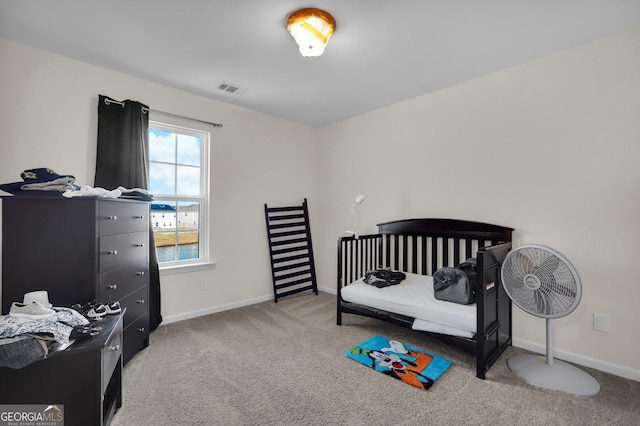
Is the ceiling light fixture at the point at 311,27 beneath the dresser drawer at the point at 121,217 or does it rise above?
above

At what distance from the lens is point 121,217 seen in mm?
2059

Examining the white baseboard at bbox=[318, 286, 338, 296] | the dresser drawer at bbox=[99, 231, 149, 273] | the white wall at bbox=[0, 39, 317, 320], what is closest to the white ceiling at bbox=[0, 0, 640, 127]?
the white wall at bbox=[0, 39, 317, 320]

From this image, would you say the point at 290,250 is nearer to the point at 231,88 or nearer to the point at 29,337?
the point at 231,88

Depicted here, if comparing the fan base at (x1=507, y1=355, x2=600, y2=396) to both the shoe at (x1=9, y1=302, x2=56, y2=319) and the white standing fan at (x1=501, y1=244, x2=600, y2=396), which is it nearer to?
the white standing fan at (x1=501, y1=244, x2=600, y2=396)

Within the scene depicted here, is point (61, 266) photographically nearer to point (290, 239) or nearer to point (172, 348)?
point (172, 348)

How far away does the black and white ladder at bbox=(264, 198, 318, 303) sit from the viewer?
12.3ft

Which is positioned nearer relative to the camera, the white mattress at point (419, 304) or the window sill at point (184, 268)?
the white mattress at point (419, 304)

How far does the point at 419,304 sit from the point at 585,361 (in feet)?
3.95

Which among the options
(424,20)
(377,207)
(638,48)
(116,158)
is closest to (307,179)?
(377,207)

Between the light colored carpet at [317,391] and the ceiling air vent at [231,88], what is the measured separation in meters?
2.32

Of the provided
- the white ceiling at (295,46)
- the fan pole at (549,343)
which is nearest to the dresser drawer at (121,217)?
the white ceiling at (295,46)

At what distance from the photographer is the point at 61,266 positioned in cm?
176

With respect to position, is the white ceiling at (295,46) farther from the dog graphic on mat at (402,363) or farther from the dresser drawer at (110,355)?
the dog graphic on mat at (402,363)

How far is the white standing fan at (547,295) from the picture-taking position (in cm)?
185
